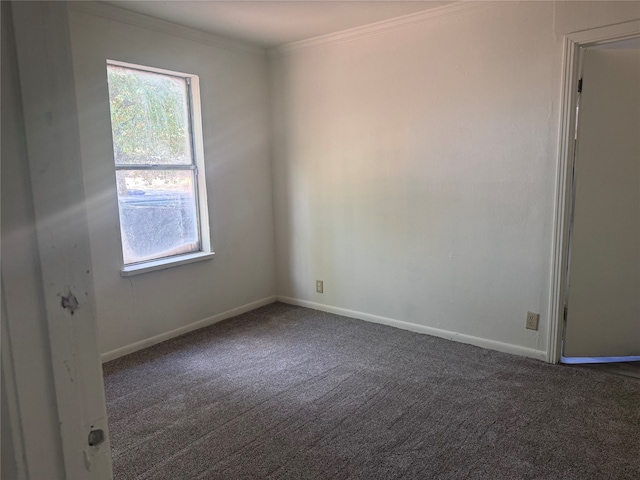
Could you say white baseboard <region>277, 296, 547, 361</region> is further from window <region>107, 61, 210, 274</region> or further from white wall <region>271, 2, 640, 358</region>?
window <region>107, 61, 210, 274</region>

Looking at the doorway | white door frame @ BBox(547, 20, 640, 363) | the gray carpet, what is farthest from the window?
the doorway

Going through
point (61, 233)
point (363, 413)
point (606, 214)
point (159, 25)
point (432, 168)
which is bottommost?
point (363, 413)

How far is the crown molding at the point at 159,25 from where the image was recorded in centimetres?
284

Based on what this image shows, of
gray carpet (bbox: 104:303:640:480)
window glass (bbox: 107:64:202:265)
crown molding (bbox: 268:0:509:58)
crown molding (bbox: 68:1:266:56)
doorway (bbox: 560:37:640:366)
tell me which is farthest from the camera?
window glass (bbox: 107:64:202:265)

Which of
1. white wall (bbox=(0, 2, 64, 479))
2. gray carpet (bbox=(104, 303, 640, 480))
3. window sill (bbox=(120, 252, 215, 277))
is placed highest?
white wall (bbox=(0, 2, 64, 479))

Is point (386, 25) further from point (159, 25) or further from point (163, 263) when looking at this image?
point (163, 263)

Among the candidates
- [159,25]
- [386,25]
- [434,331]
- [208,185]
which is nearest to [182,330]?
[208,185]

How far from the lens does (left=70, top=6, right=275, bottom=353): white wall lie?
9.56 ft

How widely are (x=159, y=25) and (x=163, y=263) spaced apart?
1739 mm

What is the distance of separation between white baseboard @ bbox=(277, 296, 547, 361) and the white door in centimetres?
27

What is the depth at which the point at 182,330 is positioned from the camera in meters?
3.62

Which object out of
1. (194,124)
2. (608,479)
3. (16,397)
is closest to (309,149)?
(194,124)

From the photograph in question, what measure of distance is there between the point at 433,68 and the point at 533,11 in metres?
0.70

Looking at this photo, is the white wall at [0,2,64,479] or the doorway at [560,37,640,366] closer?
the white wall at [0,2,64,479]
